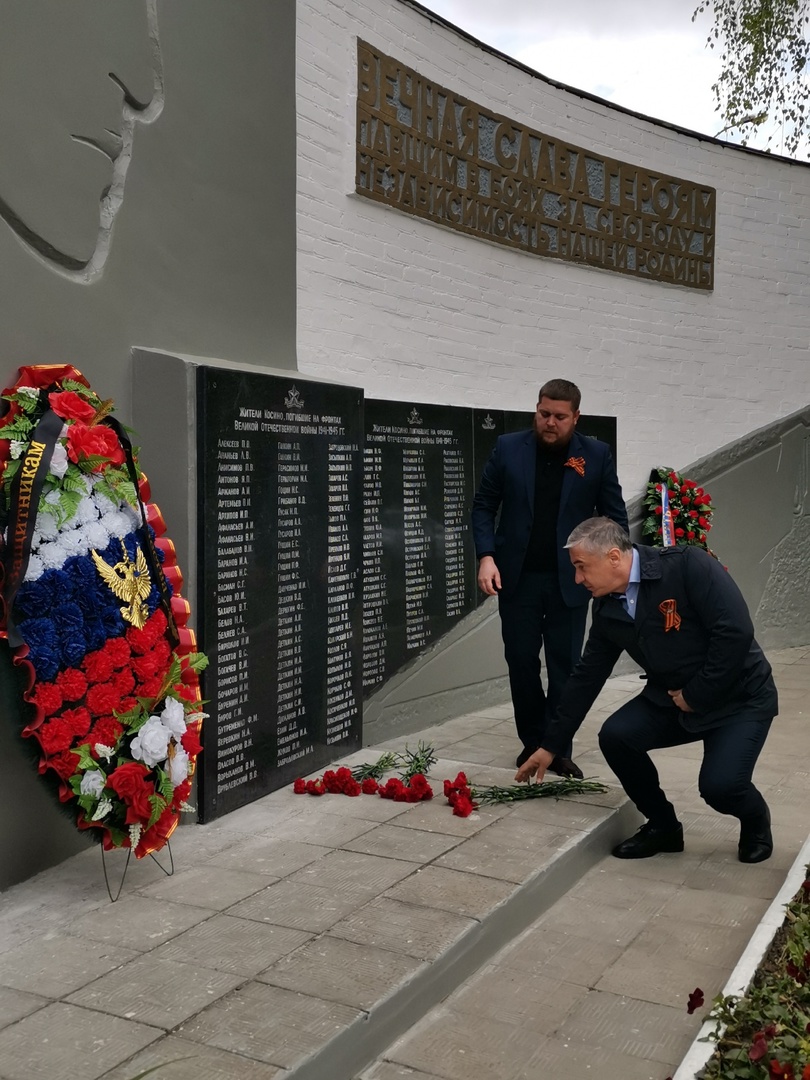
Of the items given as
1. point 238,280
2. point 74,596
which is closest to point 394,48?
point 238,280

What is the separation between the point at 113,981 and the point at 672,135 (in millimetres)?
6942

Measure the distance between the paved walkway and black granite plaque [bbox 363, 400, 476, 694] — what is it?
1.35 metres

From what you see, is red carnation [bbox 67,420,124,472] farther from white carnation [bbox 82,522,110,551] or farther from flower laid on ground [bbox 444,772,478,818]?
flower laid on ground [bbox 444,772,478,818]

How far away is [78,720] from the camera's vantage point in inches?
129

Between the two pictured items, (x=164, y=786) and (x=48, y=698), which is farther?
(x=164, y=786)

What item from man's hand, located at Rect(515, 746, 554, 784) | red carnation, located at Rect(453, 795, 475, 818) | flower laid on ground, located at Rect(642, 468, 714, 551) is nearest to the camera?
man's hand, located at Rect(515, 746, 554, 784)

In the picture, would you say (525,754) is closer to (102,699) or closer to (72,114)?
(102,699)

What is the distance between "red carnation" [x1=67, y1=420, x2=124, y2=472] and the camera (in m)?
3.37

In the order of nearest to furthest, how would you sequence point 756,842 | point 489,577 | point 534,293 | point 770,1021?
point 770,1021
point 756,842
point 489,577
point 534,293

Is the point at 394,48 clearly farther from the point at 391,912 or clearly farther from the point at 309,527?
the point at 391,912

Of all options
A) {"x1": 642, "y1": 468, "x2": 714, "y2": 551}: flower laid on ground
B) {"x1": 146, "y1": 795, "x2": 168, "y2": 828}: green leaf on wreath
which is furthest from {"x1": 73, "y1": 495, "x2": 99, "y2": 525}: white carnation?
{"x1": 642, "y1": 468, "x2": 714, "y2": 551}: flower laid on ground

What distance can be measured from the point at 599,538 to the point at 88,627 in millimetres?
1653

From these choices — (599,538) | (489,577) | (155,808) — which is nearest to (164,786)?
(155,808)

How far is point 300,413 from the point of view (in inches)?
182
